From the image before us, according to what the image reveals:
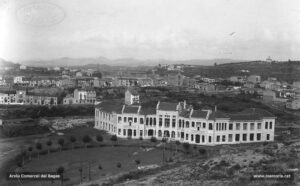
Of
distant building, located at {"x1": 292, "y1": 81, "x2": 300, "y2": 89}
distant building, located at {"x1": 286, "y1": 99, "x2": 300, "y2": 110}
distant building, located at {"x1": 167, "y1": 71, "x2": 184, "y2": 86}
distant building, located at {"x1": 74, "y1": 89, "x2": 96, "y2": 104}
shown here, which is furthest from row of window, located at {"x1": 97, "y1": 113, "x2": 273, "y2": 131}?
distant building, located at {"x1": 167, "y1": 71, "x2": 184, "y2": 86}

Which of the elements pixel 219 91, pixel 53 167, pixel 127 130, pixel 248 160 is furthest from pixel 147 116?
pixel 219 91

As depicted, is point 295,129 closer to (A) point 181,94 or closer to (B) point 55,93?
(A) point 181,94

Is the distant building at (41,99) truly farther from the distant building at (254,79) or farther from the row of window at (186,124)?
the distant building at (254,79)

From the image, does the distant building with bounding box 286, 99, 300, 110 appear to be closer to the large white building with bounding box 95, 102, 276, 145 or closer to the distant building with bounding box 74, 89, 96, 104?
the large white building with bounding box 95, 102, 276, 145

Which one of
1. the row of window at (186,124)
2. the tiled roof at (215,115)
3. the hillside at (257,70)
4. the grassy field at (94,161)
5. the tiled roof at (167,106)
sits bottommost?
the grassy field at (94,161)

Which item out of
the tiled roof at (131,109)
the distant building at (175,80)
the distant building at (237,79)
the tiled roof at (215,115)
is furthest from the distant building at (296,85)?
the tiled roof at (131,109)

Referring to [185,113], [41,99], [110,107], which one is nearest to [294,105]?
[185,113]

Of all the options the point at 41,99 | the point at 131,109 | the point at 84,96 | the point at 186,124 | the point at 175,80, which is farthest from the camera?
the point at 175,80

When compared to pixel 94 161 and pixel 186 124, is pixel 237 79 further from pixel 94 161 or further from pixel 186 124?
pixel 94 161
